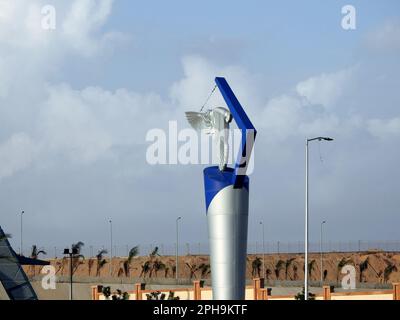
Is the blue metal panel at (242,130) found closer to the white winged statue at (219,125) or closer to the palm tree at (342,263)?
the white winged statue at (219,125)

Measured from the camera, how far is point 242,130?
48.6 meters

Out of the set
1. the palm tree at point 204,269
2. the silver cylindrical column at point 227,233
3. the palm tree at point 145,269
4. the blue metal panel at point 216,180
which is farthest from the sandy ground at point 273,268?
the blue metal panel at point 216,180

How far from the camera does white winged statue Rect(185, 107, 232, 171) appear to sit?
50156mm

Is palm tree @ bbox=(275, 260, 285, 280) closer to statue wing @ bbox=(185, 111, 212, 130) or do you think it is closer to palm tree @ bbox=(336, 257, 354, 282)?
palm tree @ bbox=(336, 257, 354, 282)

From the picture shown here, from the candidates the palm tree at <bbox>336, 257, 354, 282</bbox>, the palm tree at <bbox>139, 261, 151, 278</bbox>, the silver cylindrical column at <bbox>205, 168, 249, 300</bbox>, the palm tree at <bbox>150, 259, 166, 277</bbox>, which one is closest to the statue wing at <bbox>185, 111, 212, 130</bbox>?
the silver cylindrical column at <bbox>205, 168, 249, 300</bbox>

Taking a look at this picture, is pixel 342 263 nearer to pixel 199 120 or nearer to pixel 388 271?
pixel 388 271

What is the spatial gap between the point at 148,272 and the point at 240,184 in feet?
392

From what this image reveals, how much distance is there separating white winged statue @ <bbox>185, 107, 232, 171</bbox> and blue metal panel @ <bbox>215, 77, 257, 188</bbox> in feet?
1.85

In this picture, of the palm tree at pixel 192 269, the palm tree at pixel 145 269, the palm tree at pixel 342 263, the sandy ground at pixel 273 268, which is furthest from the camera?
the palm tree at pixel 192 269

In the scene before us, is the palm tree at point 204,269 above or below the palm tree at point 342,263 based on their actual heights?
below

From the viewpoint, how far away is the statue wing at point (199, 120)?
168 feet

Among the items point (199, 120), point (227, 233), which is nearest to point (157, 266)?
point (199, 120)

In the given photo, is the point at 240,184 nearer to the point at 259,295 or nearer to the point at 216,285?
the point at 216,285
